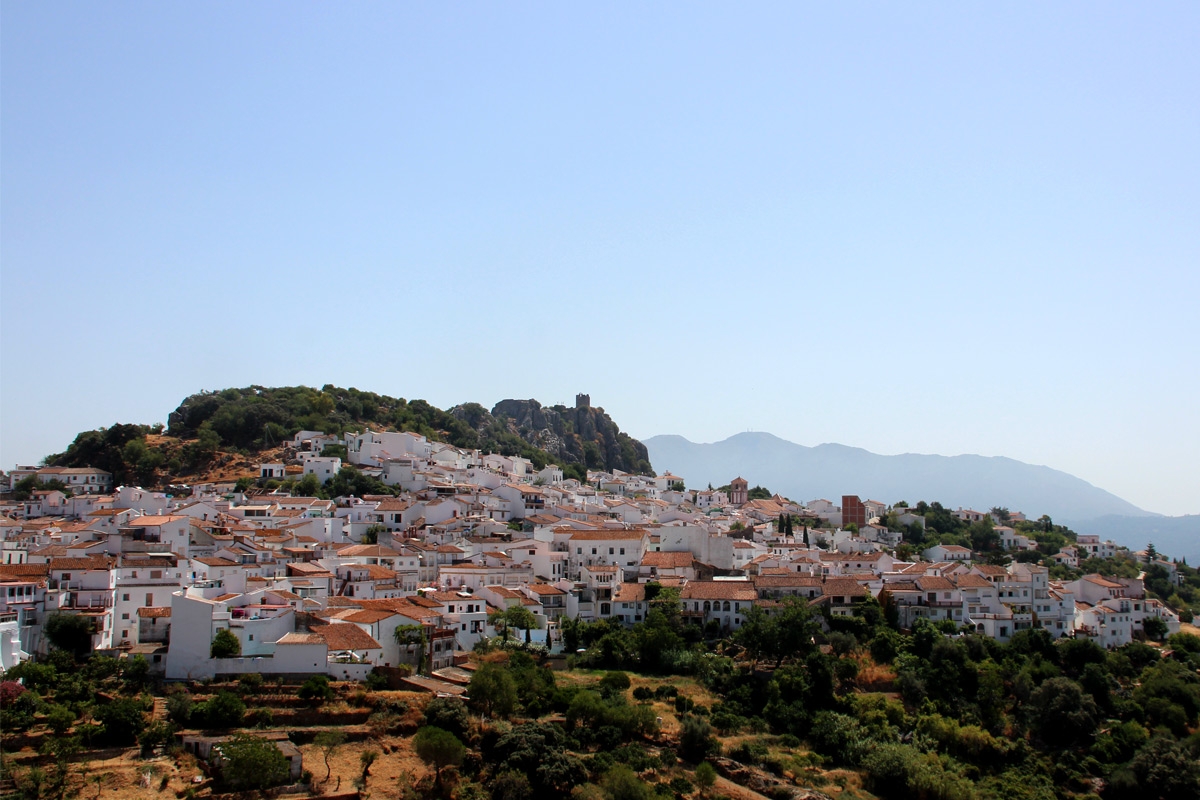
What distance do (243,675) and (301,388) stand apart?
52858mm

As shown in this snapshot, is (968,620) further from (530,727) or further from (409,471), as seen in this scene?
(409,471)

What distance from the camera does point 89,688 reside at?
25625 millimetres

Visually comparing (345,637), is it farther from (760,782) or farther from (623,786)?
(760,782)

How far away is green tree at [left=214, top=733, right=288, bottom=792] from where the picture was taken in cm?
2267

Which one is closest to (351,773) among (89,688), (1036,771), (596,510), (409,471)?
(89,688)

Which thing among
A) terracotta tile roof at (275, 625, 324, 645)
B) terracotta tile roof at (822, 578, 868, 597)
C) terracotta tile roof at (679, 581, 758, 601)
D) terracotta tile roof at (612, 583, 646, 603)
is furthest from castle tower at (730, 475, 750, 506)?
terracotta tile roof at (275, 625, 324, 645)

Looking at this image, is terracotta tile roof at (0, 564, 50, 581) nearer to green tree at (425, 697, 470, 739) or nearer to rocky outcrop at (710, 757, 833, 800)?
green tree at (425, 697, 470, 739)

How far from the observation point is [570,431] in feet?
330

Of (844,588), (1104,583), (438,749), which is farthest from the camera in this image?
(1104,583)

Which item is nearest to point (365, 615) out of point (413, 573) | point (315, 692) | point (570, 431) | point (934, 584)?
point (315, 692)

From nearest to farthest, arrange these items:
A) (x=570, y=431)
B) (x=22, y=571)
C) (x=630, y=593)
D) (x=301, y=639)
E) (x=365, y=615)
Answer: (x=301, y=639) → (x=22, y=571) → (x=365, y=615) → (x=630, y=593) → (x=570, y=431)

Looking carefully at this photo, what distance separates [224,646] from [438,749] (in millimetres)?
7194

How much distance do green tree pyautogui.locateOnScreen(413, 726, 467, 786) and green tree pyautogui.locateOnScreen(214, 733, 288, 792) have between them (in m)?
3.31

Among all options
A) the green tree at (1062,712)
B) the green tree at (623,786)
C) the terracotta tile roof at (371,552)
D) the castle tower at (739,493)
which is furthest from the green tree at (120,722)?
the castle tower at (739,493)
